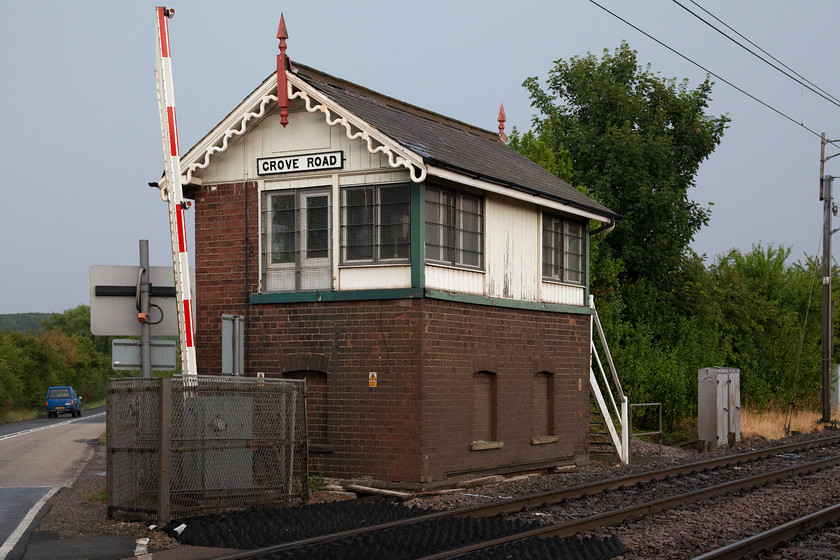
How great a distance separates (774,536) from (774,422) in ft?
69.5

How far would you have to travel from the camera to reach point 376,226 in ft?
50.9

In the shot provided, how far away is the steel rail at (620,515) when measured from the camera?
977 cm

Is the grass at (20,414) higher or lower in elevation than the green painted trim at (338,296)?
lower

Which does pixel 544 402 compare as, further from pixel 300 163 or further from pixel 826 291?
pixel 826 291

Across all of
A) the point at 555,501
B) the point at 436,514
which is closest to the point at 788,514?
the point at 555,501

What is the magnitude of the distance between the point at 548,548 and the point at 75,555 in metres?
4.41

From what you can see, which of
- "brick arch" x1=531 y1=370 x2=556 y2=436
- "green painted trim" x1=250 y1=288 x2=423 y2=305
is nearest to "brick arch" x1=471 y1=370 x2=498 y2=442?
"brick arch" x1=531 y1=370 x2=556 y2=436

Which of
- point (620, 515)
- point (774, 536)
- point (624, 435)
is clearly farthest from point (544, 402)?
point (774, 536)

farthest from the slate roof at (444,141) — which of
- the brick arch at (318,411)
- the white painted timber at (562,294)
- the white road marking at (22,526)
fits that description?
the white road marking at (22,526)

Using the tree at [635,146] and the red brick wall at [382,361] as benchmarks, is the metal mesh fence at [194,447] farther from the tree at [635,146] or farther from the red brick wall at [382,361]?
the tree at [635,146]

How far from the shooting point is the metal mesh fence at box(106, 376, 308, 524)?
37.9 ft

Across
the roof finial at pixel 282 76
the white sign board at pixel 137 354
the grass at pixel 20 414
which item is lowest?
the grass at pixel 20 414

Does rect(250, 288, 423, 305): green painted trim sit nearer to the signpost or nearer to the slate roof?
the slate roof

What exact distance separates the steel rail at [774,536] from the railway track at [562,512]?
1100mm
